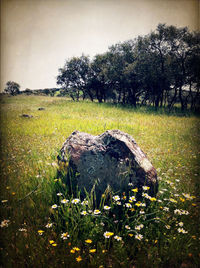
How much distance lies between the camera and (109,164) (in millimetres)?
2982

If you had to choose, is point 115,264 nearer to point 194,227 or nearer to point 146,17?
point 194,227

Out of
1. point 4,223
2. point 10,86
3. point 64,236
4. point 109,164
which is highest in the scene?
point 10,86

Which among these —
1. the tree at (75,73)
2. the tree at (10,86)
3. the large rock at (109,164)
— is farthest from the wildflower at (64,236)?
the tree at (75,73)

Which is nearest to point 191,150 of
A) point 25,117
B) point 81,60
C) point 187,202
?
point 187,202

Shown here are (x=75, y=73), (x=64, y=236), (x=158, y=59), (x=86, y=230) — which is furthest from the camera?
(x=75, y=73)

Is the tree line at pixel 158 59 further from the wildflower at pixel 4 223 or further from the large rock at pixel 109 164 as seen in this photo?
the wildflower at pixel 4 223

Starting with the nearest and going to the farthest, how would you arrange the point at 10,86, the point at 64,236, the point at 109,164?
the point at 64,236 < the point at 109,164 < the point at 10,86

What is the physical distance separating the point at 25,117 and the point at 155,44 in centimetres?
1849

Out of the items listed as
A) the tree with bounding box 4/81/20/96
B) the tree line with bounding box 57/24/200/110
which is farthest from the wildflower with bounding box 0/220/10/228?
the tree line with bounding box 57/24/200/110

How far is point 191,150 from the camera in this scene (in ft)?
21.6

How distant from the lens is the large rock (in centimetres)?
288

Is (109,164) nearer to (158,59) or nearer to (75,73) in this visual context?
(158,59)

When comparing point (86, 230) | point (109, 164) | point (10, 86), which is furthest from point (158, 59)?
point (86, 230)

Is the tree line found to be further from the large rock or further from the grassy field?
the grassy field
